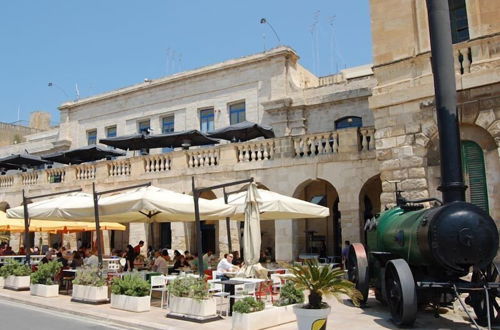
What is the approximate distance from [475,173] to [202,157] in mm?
10375

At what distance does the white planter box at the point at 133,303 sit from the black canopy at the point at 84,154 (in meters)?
14.2

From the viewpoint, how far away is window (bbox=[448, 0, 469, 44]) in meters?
12.6

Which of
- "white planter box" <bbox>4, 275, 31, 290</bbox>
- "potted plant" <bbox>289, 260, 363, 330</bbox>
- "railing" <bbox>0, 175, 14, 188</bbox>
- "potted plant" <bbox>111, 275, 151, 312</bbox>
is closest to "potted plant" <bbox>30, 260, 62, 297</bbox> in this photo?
"white planter box" <bbox>4, 275, 31, 290</bbox>

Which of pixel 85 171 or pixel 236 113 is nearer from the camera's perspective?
pixel 85 171

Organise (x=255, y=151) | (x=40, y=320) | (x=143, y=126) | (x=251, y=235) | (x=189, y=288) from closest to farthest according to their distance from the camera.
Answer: (x=189, y=288)
(x=40, y=320)
(x=251, y=235)
(x=255, y=151)
(x=143, y=126)

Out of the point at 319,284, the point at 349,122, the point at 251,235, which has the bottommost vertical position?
the point at 319,284

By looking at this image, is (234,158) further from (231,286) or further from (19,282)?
(231,286)

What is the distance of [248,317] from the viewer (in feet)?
27.2

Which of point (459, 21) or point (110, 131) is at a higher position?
point (110, 131)

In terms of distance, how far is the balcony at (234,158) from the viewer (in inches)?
635

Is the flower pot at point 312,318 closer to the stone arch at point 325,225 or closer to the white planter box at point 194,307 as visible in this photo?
the white planter box at point 194,307

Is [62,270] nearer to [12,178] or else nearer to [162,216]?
[162,216]

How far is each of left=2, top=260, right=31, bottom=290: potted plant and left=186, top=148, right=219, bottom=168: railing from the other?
7.27 meters

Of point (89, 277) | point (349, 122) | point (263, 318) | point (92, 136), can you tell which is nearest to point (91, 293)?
point (89, 277)
